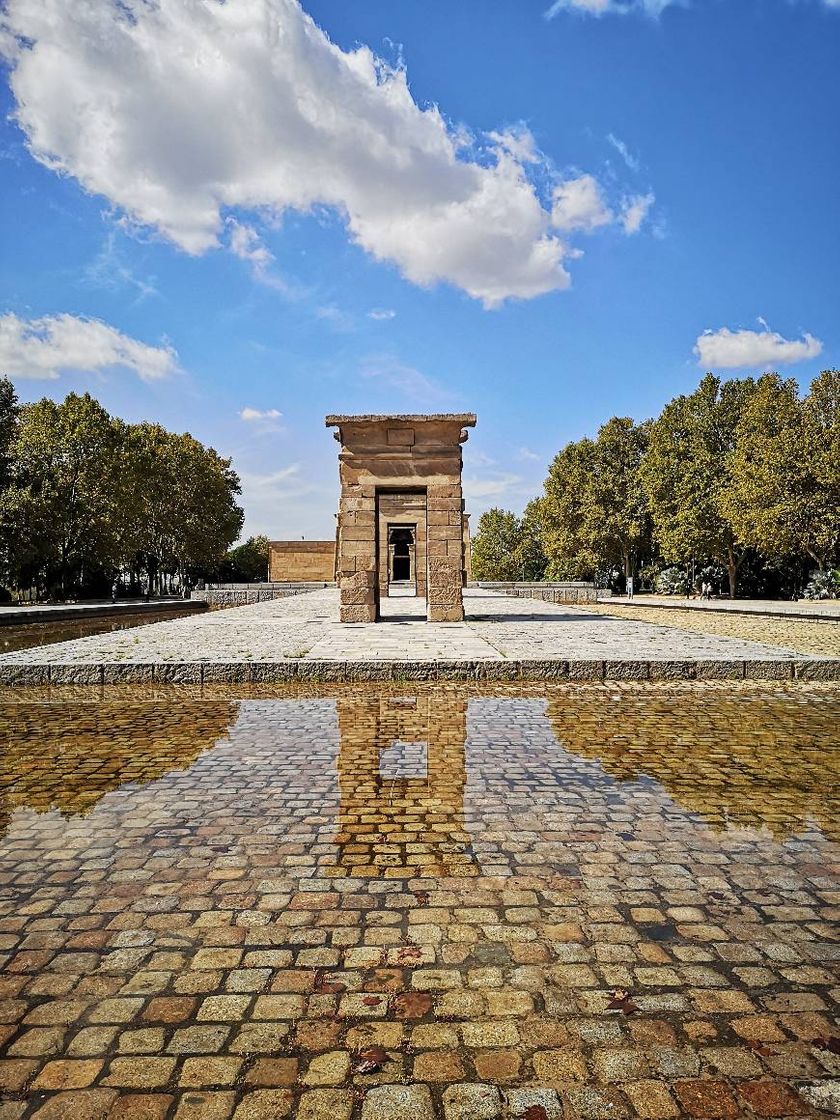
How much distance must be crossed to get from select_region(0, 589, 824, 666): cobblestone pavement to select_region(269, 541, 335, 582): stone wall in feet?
99.0

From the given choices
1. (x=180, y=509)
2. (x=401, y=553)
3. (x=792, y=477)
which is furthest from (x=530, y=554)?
(x=792, y=477)

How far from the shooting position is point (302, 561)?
1825 inches

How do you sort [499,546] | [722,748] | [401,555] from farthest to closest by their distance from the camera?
[499,546] < [401,555] < [722,748]

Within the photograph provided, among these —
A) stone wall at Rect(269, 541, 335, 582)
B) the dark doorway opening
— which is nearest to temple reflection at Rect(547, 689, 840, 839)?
the dark doorway opening

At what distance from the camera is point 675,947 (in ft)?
8.22

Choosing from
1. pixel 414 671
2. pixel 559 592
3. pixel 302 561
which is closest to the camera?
pixel 414 671

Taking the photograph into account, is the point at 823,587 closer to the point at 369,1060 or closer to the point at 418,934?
the point at 418,934

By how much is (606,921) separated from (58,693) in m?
6.77

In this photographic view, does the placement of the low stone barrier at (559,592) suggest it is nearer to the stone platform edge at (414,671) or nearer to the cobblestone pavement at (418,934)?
the stone platform edge at (414,671)

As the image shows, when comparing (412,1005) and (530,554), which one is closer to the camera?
(412,1005)

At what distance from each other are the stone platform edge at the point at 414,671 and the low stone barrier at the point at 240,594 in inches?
891

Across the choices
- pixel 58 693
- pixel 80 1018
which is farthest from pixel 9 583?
pixel 80 1018

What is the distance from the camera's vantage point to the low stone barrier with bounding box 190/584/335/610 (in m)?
31.5

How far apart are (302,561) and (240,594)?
575 inches
